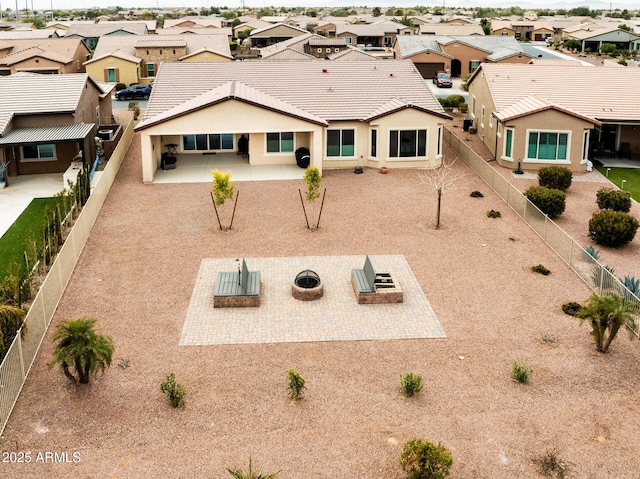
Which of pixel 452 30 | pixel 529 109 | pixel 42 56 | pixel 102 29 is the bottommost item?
pixel 529 109

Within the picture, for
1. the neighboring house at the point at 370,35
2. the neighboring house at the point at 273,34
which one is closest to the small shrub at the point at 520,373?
the neighboring house at the point at 273,34

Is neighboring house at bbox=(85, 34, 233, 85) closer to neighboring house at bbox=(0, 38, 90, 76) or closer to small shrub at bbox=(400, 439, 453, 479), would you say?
neighboring house at bbox=(0, 38, 90, 76)

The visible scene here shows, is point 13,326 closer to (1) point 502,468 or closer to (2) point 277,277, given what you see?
(2) point 277,277

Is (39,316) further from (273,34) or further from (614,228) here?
(273,34)

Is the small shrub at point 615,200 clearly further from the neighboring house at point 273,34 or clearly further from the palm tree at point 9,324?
the neighboring house at point 273,34

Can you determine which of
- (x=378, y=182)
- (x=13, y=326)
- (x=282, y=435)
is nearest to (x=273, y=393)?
(x=282, y=435)

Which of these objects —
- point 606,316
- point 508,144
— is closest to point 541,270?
point 606,316
